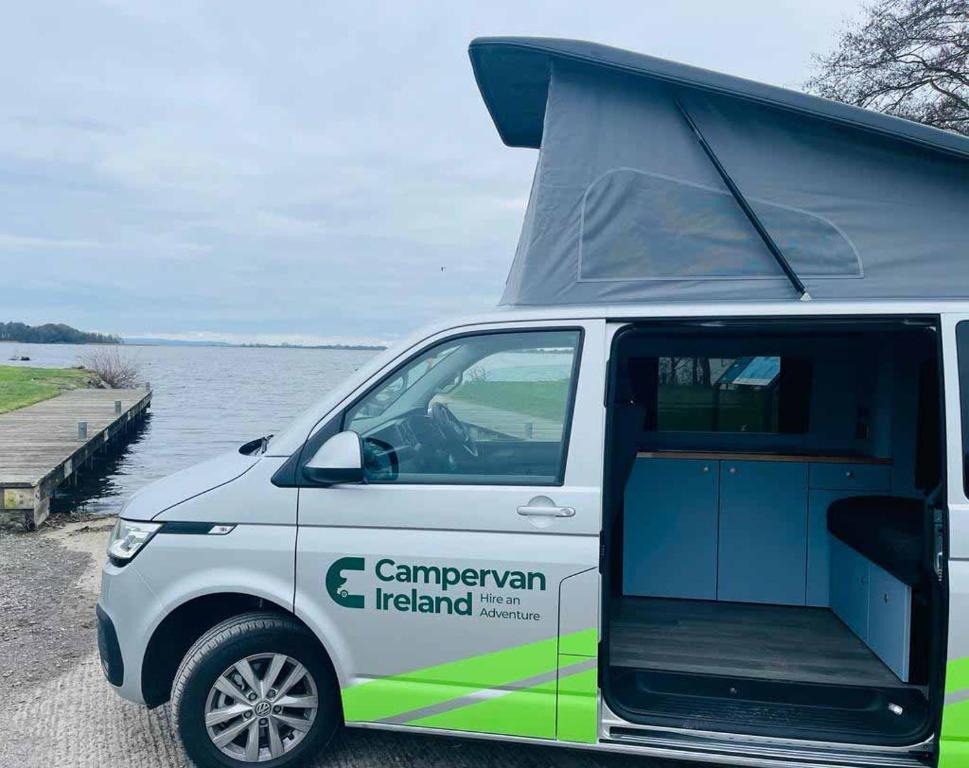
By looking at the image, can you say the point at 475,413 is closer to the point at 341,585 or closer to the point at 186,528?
the point at 341,585

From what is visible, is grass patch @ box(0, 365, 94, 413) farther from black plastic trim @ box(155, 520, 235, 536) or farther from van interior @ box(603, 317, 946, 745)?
van interior @ box(603, 317, 946, 745)

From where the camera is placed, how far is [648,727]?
10.8ft

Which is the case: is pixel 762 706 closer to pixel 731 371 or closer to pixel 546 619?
pixel 546 619

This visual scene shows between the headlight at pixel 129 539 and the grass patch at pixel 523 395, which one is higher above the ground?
the grass patch at pixel 523 395

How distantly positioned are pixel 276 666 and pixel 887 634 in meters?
3.07

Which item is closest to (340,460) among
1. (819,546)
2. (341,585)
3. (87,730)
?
(341,585)

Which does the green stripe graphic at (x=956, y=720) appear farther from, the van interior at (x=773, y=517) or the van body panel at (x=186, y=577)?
the van body panel at (x=186, y=577)

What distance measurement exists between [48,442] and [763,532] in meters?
12.8

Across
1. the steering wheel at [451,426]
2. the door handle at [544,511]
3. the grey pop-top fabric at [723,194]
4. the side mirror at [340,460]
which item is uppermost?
the grey pop-top fabric at [723,194]

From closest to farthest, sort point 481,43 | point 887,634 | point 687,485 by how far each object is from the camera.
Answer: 1. point 481,43
2. point 887,634
3. point 687,485

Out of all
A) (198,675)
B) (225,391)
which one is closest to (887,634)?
(198,675)

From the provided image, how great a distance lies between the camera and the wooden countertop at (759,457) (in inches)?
199

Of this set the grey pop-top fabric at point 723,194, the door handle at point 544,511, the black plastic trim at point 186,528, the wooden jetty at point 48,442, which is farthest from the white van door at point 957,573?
the wooden jetty at point 48,442

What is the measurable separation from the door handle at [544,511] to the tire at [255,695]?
3.64 ft
